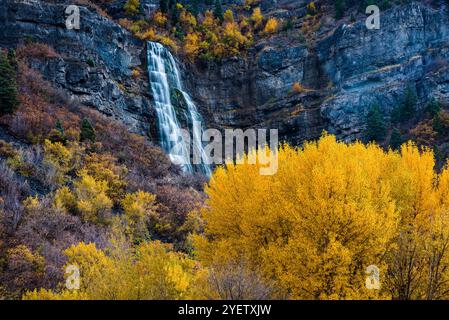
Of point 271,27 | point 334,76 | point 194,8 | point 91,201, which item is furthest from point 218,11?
point 91,201

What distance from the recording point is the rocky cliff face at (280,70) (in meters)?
42.4

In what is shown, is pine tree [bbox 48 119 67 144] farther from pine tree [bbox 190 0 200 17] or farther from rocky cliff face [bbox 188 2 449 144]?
pine tree [bbox 190 0 200 17]

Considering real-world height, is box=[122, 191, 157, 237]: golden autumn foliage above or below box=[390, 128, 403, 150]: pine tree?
below

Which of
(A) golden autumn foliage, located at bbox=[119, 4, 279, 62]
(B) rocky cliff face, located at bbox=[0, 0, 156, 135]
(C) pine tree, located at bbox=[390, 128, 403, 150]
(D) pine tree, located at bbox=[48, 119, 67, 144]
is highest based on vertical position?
(A) golden autumn foliage, located at bbox=[119, 4, 279, 62]

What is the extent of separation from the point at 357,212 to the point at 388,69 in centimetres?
4610

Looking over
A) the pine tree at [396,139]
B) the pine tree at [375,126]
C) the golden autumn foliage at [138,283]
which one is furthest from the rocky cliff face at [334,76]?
the golden autumn foliage at [138,283]

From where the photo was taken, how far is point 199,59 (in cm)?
6131

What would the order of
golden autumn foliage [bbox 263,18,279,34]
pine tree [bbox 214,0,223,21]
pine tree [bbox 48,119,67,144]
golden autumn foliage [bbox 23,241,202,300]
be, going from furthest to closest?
pine tree [bbox 214,0,223,21] < golden autumn foliage [bbox 263,18,279,34] < pine tree [bbox 48,119,67,144] < golden autumn foliage [bbox 23,241,202,300]

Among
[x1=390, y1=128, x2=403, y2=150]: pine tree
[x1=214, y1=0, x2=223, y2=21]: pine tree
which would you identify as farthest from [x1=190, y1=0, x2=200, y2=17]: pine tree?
[x1=390, y1=128, x2=403, y2=150]: pine tree

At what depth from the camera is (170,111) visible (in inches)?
1857

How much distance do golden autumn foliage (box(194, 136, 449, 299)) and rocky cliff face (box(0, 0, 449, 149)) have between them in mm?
28539

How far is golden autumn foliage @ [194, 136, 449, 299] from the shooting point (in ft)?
43.4

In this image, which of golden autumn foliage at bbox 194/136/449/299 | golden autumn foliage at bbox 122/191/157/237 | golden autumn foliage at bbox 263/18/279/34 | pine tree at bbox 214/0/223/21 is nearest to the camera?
golden autumn foliage at bbox 194/136/449/299

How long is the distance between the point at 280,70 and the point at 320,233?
5037 cm
